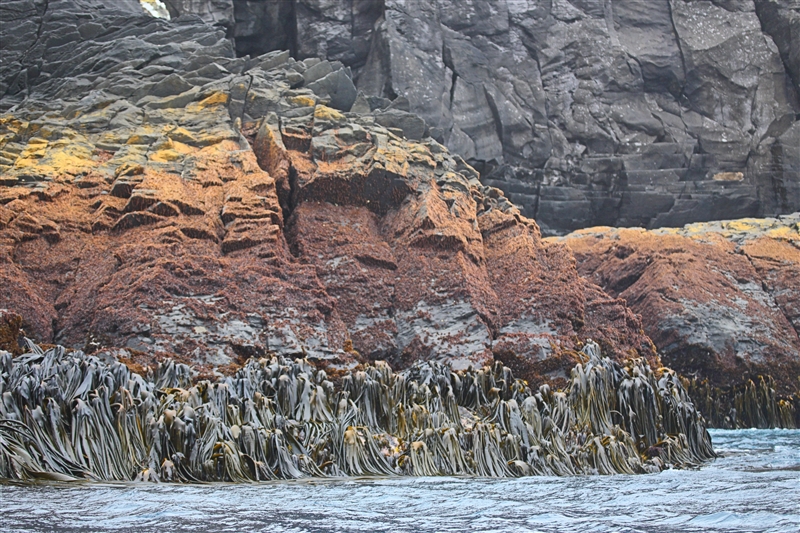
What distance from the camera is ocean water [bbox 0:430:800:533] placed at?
6.44 metres

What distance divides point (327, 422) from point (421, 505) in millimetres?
4090

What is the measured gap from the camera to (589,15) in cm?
3600

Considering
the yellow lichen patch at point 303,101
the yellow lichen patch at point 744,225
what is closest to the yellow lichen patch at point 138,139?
the yellow lichen patch at point 303,101

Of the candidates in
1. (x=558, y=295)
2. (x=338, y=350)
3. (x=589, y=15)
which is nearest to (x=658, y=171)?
(x=589, y=15)

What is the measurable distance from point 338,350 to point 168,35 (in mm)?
17816

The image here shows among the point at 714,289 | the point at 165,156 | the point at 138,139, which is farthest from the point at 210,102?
the point at 714,289

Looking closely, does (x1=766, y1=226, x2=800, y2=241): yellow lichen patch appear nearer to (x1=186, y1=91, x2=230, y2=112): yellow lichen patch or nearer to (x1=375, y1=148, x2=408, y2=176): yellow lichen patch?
(x1=375, y1=148, x2=408, y2=176): yellow lichen patch

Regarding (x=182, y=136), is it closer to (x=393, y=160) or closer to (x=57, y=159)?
(x=57, y=159)

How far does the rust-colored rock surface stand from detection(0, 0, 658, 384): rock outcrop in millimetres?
4962

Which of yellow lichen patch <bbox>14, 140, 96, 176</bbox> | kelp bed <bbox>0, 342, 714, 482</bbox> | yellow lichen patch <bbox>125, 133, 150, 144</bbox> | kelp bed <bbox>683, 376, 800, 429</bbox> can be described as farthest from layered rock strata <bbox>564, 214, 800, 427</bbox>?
yellow lichen patch <bbox>14, 140, 96, 176</bbox>

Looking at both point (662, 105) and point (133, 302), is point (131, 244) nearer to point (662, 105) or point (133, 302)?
point (133, 302)

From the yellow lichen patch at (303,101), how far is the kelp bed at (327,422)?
11.3 metres

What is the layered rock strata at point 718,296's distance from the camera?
21.3 meters

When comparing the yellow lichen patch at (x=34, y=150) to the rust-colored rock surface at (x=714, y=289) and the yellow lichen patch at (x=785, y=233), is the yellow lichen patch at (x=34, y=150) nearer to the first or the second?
the rust-colored rock surface at (x=714, y=289)
